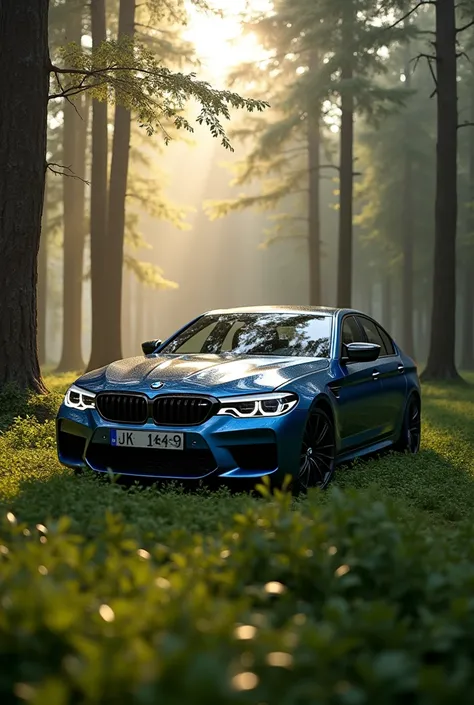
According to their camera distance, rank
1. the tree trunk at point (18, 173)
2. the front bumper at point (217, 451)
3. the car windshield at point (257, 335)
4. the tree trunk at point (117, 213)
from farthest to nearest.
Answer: the tree trunk at point (117, 213)
the tree trunk at point (18, 173)
the car windshield at point (257, 335)
the front bumper at point (217, 451)

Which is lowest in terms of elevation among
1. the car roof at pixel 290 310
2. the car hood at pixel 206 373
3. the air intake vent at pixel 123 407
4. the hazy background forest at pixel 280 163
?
the air intake vent at pixel 123 407

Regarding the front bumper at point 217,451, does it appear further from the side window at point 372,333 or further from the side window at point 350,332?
the side window at point 372,333

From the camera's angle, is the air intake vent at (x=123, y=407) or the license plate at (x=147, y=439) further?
the air intake vent at (x=123, y=407)

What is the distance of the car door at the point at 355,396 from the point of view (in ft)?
25.8

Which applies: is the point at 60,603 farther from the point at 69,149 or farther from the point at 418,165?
the point at 418,165

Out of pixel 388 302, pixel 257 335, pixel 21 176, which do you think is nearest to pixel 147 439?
pixel 257 335

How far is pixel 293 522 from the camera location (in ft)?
11.9

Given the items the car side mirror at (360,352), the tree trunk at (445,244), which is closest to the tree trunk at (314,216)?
the tree trunk at (445,244)

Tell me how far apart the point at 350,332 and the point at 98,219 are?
1375cm

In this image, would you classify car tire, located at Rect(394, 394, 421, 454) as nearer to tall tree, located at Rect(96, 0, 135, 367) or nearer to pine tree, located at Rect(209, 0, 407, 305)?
tall tree, located at Rect(96, 0, 135, 367)

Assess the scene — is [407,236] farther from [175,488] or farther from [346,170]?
[175,488]

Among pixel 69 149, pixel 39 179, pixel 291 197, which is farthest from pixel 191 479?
pixel 291 197

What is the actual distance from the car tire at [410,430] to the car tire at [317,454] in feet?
8.09

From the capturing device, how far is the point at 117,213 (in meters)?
20.5
